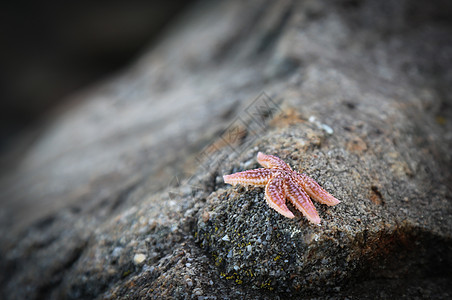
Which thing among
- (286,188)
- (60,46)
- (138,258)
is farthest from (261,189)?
Result: (60,46)

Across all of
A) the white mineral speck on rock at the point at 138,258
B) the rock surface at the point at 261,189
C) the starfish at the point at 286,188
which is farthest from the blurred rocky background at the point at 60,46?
the starfish at the point at 286,188

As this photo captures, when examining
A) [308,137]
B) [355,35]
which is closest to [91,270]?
[308,137]

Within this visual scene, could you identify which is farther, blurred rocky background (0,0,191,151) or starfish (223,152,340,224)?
blurred rocky background (0,0,191,151)

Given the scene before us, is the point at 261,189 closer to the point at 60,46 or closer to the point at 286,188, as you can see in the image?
the point at 286,188

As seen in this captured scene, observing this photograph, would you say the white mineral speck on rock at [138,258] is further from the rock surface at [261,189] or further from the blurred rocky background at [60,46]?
the blurred rocky background at [60,46]

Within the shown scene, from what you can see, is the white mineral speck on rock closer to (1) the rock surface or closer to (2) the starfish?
(1) the rock surface

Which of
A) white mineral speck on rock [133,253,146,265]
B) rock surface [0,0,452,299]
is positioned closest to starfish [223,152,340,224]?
rock surface [0,0,452,299]

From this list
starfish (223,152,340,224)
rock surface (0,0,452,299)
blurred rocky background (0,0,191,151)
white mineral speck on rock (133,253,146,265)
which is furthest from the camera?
blurred rocky background (0,0,191,151)
